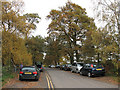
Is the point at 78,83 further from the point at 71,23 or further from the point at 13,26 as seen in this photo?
the point at 71,23

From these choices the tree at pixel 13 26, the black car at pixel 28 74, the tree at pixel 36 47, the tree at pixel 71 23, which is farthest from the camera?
the tree at pixel 36 47

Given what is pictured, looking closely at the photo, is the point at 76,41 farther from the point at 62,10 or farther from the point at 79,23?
the point at 62,10

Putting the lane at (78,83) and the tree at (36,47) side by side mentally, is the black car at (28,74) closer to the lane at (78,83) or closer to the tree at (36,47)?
the lane at (78,83)

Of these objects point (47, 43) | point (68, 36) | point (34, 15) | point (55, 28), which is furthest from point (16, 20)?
point (47, 43)

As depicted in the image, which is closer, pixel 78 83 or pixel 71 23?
pixel 78 83

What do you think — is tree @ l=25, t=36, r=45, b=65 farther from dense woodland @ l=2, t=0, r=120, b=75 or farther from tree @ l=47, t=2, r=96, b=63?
tree @ l=47, t=2, r=96, b=63

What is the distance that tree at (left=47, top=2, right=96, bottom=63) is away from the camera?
30.2m

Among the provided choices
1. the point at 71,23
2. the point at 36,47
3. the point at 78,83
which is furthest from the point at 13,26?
the point at 36,47

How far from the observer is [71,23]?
100.0 feet

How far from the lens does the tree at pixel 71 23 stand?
30.2 metres

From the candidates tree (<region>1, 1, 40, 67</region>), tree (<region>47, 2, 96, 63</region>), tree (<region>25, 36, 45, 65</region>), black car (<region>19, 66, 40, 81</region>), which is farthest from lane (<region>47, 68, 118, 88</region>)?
tree (<region>25, 36, 45, 65</region>)

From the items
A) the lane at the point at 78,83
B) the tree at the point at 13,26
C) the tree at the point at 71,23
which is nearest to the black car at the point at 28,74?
the lane at the point at 78,83

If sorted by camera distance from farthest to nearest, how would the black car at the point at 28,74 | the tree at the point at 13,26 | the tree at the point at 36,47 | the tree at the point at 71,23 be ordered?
the tree at the point at 36,47, the tree at the point at 71,23, the tree at the point at 13,26, the black car at the point at 28,74

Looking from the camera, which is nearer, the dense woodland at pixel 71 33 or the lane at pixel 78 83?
the lane at pixel 78 83
